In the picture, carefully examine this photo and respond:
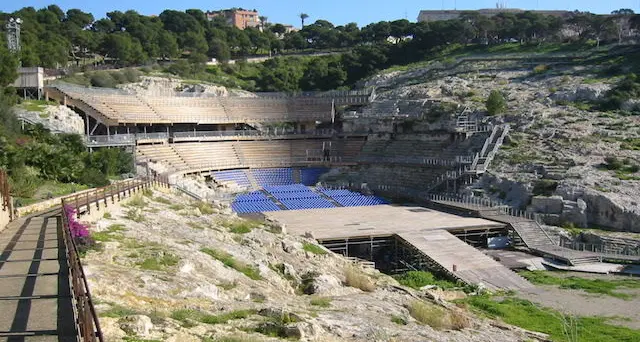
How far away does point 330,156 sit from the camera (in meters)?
63.7

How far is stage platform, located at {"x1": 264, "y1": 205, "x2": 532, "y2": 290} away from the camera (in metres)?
30.8

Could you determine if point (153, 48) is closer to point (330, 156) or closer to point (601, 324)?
point (330, 156)

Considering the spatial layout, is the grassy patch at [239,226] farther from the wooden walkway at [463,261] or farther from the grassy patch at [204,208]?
the wooden walkway at [463,261]

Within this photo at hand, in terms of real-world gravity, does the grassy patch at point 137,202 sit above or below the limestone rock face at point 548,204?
above

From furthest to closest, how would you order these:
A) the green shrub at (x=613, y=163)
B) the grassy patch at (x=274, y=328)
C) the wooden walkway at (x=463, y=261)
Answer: the green shrub at (x=613, y=163) < the wooden walkway at (x=463, y=261) < the grassy patch at (x=274, y=328)

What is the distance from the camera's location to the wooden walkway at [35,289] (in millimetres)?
9234

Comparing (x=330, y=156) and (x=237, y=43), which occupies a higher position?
(x=237, y=43)

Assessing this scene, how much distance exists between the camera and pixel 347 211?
150ft

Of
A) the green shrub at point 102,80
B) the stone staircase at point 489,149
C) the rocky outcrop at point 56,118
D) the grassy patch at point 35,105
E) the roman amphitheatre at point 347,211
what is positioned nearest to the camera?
the roman amphitheatre at point 347,211

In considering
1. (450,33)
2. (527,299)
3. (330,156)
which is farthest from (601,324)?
(450,33)

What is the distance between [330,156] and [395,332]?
48.8m

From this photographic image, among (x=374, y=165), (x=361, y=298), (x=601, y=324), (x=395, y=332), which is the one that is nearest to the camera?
(x=395, y=332)

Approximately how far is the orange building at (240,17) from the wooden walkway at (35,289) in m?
154

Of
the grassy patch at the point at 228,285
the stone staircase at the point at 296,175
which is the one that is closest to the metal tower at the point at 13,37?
the stone staircase at the point at 296,175
